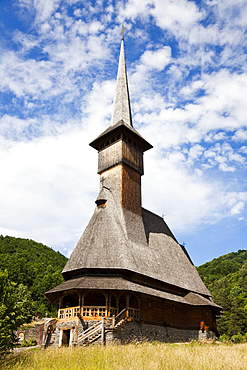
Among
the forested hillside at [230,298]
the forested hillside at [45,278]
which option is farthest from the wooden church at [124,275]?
the forested hillside at [45,278]

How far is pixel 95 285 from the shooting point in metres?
19.8

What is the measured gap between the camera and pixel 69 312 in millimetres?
21078

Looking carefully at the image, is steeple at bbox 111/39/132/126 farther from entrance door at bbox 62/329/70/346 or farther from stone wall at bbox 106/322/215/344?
entrance door at bbox 62/329/70/346

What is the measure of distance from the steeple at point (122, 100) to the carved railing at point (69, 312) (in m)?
18.1

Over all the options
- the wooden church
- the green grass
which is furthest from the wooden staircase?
the green grass

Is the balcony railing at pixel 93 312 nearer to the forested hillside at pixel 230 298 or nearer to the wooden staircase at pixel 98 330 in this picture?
the wooden staircase at pixel 98 330

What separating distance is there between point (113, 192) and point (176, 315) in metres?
11.4

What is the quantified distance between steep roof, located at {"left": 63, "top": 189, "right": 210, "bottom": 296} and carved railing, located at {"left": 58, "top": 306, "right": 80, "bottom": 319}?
2.52m

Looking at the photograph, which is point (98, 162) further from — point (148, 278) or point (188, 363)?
point (188, 363)

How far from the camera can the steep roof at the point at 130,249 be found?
2211 cm

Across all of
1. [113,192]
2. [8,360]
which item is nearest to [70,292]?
[113,192]

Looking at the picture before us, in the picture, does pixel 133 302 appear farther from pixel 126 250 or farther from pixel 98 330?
pixel 98 330

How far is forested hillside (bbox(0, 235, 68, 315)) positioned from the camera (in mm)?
59963

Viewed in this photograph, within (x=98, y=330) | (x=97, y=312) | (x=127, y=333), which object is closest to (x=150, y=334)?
(x=127, y=333)
